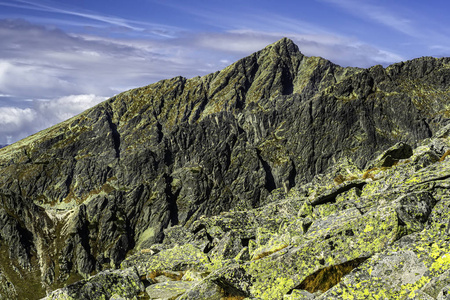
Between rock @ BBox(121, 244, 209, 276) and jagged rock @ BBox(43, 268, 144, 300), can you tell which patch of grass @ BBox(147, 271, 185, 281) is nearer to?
rock @ BBox(121, 244, 209, 276)

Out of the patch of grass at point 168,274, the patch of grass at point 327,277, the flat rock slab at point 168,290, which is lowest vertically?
the patch of grass at point 168,274

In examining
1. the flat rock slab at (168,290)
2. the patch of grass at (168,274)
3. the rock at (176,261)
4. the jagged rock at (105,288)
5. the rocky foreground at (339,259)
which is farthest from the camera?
the rock at (176,261)

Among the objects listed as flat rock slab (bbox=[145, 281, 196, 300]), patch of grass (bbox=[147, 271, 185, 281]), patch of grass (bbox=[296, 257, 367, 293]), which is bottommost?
patch of grass (bbox=[147, 271, 185, 281])

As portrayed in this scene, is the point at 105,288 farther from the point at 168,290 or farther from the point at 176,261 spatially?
the point at 176,261

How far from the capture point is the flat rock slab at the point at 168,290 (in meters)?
17.2

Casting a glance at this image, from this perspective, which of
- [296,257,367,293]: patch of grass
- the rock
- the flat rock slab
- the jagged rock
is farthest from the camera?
the rock

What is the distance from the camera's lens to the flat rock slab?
17.2 meters

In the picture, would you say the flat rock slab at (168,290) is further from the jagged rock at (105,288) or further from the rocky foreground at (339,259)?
the jagged rock at (105,288)

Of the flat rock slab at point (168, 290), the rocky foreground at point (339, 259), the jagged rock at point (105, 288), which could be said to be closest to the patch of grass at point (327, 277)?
the rocky foreground at point (339, 259)

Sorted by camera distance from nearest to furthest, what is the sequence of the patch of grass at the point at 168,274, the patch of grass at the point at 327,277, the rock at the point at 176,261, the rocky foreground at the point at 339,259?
the rocky foreground at the point at 339,259
the patch of grass at the point at 327,277
the patch of grass at the point at 168,274
the rock at the point at 176,261

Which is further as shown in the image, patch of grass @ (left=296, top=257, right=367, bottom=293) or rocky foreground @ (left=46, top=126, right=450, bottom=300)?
patch of grass @ (left=296, top=257, right=367, bottom=293)

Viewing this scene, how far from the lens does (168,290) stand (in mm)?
18031

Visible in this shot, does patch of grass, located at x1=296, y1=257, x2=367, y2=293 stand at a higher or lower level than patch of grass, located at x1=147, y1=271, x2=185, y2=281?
higher

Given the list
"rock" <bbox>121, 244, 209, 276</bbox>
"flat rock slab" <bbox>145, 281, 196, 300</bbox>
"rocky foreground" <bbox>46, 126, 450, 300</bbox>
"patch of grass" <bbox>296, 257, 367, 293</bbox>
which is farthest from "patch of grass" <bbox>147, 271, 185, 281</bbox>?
"patch of grass" <bbox>296, 257, 367, 293</bbox>
